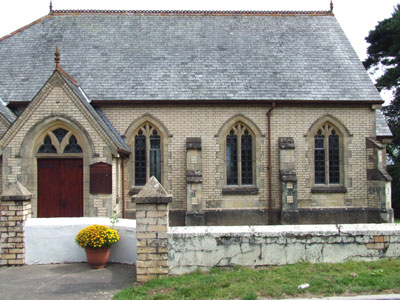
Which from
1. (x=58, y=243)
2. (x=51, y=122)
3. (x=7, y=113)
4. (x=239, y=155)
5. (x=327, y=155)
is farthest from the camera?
(x=327, y=155)

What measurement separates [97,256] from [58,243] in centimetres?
117

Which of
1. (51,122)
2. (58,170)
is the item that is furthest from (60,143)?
(58,170)

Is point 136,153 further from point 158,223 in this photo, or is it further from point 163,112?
point 158,223

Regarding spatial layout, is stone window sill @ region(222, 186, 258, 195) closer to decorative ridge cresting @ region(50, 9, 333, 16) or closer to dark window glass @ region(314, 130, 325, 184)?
dark window glass @ region(314, 130, 325, 184)

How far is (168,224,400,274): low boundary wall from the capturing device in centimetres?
774

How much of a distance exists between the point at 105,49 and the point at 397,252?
1465 centimetres

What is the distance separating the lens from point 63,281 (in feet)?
25.5

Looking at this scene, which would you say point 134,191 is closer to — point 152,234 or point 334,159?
point 334,159

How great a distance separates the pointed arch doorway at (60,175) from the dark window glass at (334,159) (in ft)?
32.2

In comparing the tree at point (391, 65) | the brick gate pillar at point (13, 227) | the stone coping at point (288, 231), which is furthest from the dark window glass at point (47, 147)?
the tree at point (391, 65)

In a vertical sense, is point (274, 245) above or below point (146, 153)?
below

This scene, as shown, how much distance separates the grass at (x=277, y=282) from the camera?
655 cm

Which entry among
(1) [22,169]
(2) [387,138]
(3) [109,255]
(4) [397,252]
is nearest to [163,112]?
(1) [22,169]

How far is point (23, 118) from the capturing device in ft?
44.0
